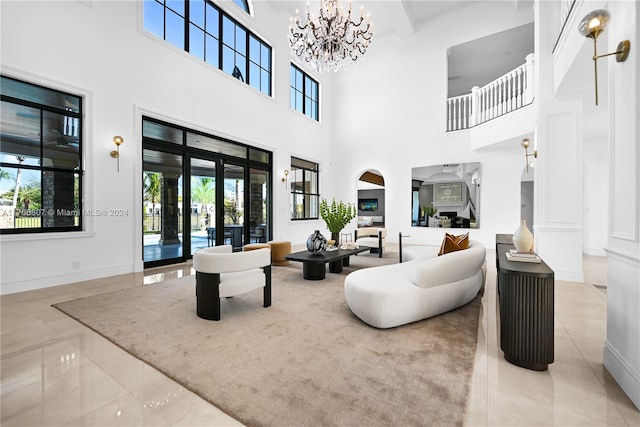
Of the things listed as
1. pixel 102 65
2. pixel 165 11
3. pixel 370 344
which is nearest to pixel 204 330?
pixel 370 344

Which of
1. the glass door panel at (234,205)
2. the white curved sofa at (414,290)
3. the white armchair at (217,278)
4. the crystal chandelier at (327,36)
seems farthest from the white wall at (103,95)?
the white curved sofa at (414,290)

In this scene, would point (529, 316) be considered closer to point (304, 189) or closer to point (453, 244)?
point (453, 244)

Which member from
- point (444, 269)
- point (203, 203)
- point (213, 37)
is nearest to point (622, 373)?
point (444, 269)

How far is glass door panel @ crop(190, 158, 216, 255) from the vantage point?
6086mm

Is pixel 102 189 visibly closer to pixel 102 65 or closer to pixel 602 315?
pixel 102 65

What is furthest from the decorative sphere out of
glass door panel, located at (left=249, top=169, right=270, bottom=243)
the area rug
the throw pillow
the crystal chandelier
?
glass door panel, located at (left=249, top=169, right=270, bottom=243)

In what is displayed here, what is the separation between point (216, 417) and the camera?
1.53 m

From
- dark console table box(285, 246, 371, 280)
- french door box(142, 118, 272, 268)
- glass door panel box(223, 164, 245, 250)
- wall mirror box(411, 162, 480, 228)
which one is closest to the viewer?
dark console table box(285, 246, 371, 280)

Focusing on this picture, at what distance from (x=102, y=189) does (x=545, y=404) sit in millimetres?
5578

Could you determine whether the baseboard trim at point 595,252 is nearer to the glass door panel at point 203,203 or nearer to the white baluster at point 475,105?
the white baluster at point 475,105

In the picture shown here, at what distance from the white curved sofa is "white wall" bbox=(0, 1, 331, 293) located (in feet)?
13.0

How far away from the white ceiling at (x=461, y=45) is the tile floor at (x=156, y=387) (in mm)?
8551

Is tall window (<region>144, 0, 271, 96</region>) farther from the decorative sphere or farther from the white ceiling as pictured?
the decorative sphere

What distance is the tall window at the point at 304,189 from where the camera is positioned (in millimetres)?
9148
